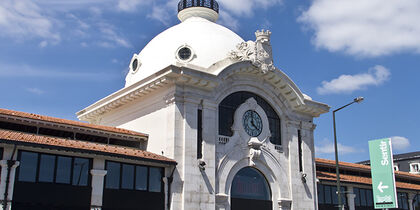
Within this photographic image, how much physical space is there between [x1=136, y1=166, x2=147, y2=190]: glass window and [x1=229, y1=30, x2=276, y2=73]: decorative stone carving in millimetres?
10365

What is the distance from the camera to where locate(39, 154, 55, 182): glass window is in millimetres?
24570

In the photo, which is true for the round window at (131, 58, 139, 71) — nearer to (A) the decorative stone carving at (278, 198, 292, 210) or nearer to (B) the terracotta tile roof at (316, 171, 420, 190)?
(A) the decorative stone carving at (278, 198, 292, 210)

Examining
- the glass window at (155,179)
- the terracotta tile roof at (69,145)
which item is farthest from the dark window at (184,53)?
the glass window at (155,179)

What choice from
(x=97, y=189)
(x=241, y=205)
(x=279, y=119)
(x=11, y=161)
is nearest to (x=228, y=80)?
(x=279, y=119)

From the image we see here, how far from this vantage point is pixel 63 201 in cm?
2481

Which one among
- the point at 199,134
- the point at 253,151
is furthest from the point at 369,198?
the point at 199,134

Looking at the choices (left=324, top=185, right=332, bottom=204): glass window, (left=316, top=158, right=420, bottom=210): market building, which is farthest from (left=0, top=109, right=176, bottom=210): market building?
(left=324, top=185, right=332, bottom=204): glass window

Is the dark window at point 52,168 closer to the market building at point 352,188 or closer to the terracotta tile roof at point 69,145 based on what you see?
the terracotta tile roof at point 69,145

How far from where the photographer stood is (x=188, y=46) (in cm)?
3509

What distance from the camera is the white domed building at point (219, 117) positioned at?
30.1 meters

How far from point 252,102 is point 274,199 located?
23.2 feet

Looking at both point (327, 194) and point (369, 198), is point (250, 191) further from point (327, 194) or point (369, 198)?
point (369, 198)

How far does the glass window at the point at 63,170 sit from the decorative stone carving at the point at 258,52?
13624mm

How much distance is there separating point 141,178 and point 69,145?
4941 millimetres
